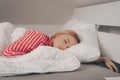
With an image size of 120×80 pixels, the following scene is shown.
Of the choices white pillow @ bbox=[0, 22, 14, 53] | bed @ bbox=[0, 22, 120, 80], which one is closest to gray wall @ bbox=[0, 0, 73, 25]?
white pillow @ bbox=[0, 22, 14, 53]

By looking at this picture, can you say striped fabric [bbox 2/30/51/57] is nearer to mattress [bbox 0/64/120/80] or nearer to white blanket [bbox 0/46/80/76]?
white blanket [bbox 0/46/80/76]

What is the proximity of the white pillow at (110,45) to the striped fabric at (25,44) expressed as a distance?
1.39 feet

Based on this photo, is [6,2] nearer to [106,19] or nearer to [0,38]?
[0,38]

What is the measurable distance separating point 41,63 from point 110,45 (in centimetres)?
59

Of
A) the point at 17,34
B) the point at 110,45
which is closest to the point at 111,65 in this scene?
the point at 110,45

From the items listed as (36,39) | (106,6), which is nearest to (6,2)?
(36,39)

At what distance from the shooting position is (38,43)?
1393 millimetres

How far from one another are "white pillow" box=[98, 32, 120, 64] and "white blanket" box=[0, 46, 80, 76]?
36 cm

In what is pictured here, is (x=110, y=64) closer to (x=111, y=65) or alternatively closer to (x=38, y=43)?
(x=111, y=65)

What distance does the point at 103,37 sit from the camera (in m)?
1.53

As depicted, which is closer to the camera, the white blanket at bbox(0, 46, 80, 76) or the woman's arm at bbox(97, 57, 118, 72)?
the white blanket at bbox(0, 46, 80, 76)

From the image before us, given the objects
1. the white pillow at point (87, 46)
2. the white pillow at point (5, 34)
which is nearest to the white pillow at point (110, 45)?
the white pillow at point (87, 46)

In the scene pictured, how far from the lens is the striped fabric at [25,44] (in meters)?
1.31

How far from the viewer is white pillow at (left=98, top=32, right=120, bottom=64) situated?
4.47 feet
